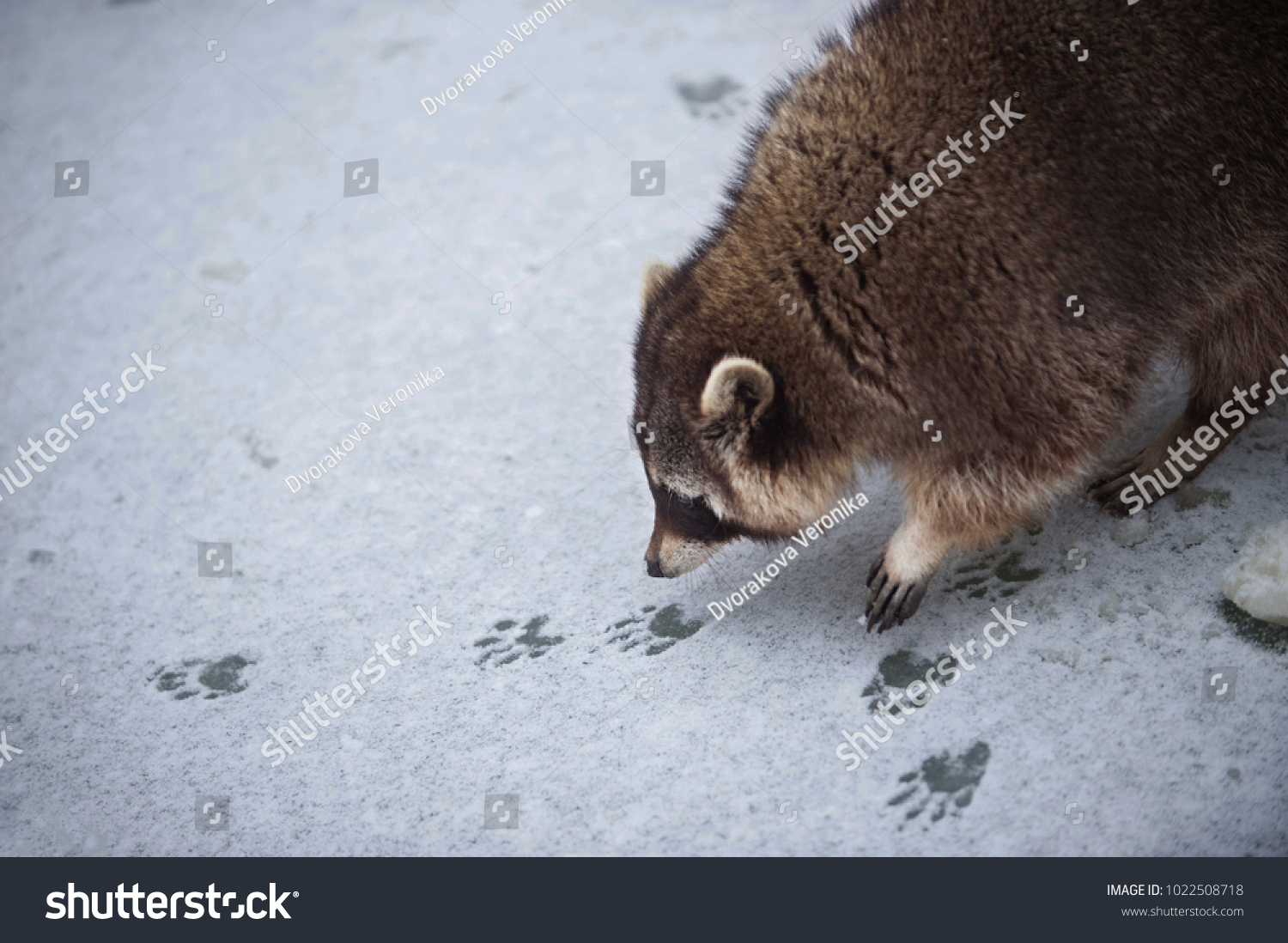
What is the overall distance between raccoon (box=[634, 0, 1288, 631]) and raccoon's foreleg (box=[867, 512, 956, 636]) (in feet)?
0.39

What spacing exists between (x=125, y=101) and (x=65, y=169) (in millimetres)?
651

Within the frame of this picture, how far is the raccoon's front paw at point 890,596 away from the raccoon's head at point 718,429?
0.38 metres

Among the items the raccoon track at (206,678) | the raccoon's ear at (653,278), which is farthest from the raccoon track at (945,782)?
the raccoon track at (206,678)

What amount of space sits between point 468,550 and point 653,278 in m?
1.36

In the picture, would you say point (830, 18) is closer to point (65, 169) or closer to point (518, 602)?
point (518, 602)

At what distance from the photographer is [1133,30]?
2914 mm

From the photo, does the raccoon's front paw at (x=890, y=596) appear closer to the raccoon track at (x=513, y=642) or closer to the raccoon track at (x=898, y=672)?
the raccoon track at (x=898, y=672)

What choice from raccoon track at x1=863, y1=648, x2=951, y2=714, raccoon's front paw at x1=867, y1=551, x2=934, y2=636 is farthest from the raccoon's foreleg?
raccoon track at x1=863, y1=648, x2=951, y2=714

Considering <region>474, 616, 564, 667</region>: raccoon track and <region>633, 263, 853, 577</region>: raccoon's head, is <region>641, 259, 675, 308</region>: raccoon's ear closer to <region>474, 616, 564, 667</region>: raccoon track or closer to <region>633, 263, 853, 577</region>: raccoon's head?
<region>633, 263, 853, 577</region>: raccoon's head

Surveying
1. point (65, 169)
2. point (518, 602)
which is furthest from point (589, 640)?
point (65, 169)

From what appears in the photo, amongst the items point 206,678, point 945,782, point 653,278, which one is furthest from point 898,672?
point 206,678

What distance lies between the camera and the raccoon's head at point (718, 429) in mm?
2941

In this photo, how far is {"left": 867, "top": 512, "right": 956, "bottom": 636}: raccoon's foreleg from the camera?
10.6 feet

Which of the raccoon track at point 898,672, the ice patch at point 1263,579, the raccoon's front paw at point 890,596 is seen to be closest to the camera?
the ice patch at point 1263,579
